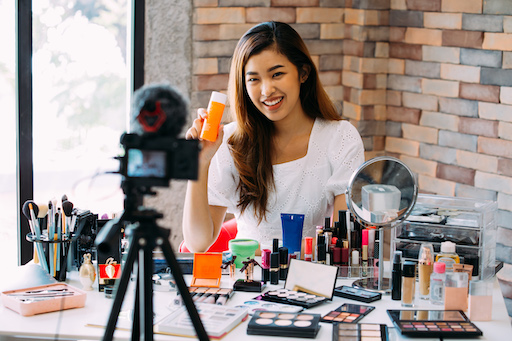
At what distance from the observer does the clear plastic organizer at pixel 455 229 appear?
1.60 meters

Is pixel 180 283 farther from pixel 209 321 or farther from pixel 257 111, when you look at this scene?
pixel 257 111

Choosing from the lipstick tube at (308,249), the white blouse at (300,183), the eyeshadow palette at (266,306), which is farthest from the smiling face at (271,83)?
the eyeshadow palette at (266,306)

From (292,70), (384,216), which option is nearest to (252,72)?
(292,70)

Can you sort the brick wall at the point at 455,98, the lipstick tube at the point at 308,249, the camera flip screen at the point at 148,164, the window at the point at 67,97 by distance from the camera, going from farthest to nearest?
the window at the point at 67,97
the brick wall at the point at 455,98
the lipstick tube at the point at 308,249
the camera flip screen at the point at 148,164

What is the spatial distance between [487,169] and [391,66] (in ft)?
2.39

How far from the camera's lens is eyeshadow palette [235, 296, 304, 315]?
1428 millimetres

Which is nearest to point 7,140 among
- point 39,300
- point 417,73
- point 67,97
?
point 67,97

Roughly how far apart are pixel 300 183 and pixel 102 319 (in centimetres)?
98

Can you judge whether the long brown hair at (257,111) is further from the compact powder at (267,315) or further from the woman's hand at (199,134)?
the compact powder at (267,315)

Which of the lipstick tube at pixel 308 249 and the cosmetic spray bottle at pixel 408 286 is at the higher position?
the lipstick tube at pixel 308 249

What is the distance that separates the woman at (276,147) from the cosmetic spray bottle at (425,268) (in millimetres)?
562

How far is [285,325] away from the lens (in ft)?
4.29

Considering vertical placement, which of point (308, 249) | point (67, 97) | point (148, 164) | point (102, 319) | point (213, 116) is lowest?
point (102, 319)

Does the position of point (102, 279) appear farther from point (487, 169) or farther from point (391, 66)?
point (391, 66)
